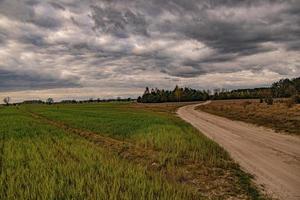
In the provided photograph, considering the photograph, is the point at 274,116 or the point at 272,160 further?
the point at 274,116

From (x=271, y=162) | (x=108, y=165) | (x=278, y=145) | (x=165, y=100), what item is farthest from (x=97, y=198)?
(x=165, y=100)

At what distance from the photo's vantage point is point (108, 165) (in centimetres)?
1138

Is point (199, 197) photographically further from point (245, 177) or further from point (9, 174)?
point (9, 174)

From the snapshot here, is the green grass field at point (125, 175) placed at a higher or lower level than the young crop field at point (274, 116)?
higher

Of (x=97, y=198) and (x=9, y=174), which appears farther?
(x=9, y=174)

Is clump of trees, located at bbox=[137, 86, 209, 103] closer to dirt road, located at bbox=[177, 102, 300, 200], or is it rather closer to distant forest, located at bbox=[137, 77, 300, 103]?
distant forest, located at bbox=[137, 77, 300, 103]

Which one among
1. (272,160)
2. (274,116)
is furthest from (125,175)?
(274,116)

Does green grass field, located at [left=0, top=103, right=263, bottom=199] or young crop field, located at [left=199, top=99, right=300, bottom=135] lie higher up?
green grass field, located at [left=0, top=103, right=263, bottom=199]

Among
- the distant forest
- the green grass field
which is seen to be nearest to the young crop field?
the green grass field

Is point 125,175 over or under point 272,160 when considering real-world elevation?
over

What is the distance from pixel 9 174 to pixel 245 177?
772 centimetres

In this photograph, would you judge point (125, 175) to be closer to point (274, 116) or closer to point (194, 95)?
point (274, 116)

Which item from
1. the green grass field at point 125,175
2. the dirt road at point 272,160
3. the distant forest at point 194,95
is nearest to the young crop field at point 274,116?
the dirt road at point 272,160

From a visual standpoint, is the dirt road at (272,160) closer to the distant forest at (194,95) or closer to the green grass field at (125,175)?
the green grass field at (125,175)
